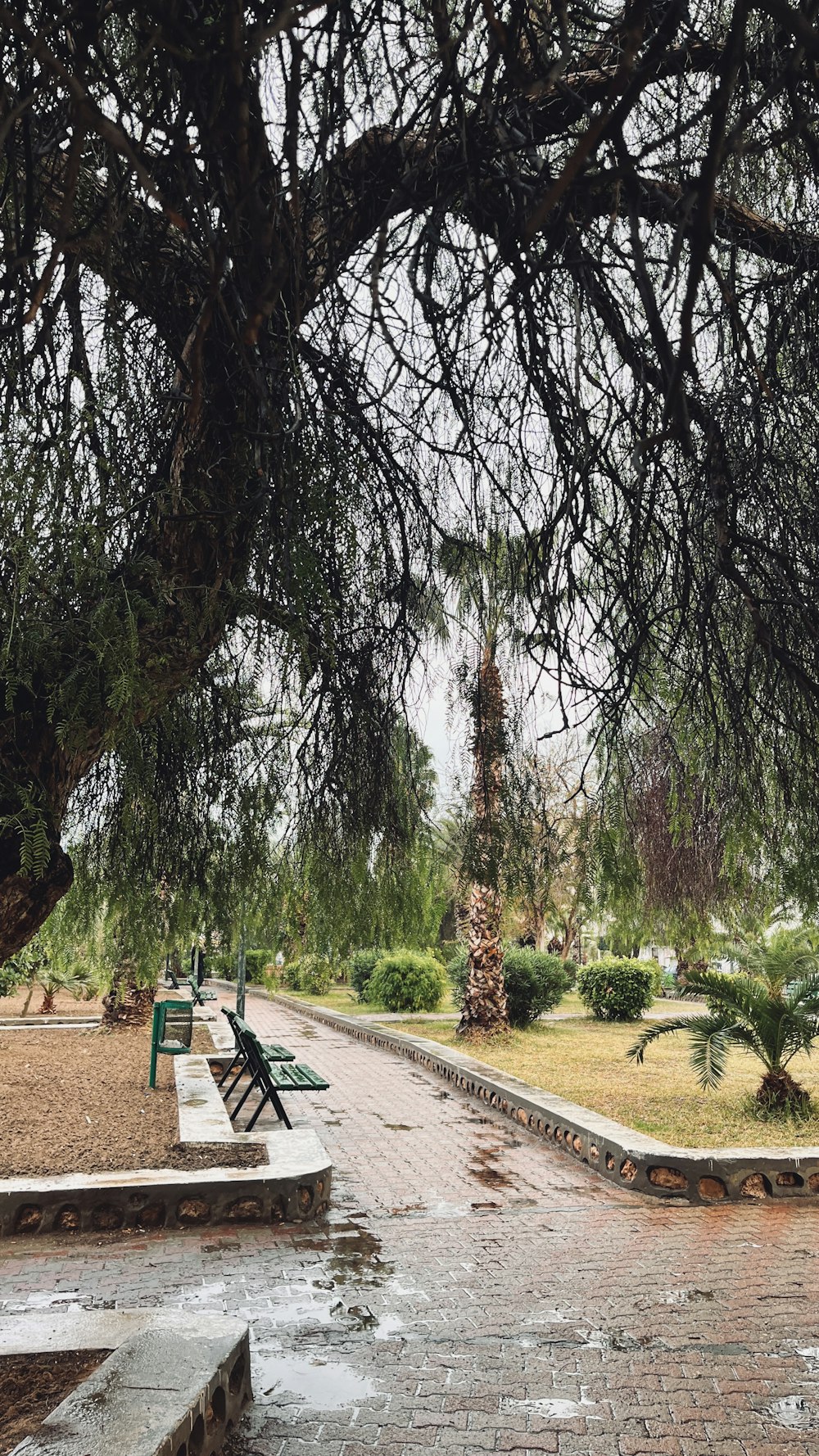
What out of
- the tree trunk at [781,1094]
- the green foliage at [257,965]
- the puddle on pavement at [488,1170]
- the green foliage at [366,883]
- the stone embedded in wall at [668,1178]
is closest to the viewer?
the green foliage at [366,883]

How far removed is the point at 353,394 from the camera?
271cm

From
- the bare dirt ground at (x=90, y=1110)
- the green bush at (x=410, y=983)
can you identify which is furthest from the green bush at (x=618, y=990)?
the bare dirt ground at (x=90, y=1110)

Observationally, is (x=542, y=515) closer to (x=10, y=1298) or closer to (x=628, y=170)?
(x=628, y=170)

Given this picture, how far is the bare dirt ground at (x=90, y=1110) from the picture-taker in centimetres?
836

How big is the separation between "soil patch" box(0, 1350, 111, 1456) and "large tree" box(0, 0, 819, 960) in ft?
5.69

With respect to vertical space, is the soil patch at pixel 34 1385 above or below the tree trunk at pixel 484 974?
below

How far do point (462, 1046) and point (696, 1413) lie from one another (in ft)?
45.7

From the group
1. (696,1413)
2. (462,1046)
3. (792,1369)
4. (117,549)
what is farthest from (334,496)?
(462,1046)

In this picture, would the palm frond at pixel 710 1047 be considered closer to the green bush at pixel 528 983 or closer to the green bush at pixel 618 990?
the green bush at pixel 528 983

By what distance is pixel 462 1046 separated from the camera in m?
18.2

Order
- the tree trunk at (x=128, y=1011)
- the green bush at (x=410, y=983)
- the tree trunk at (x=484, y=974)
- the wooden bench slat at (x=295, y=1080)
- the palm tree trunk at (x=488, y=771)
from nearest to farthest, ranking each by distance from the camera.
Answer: the palm tree trunk at (x=488, y=771), the wooden bench slat at (x=295, y=1080), the tree trunk at (x=128, y=1011), the tree trunk at (x=484, y=974), the green bush at (x=410, y=983)

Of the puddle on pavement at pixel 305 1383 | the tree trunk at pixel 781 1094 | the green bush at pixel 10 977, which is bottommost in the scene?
the puddle on pavement at pixel 305 1383

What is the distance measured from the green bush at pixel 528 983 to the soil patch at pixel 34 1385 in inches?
679

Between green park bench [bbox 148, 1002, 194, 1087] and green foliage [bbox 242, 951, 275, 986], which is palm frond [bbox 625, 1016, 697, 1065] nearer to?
green park bench [bbox 148, 1002, 194, 1087]
